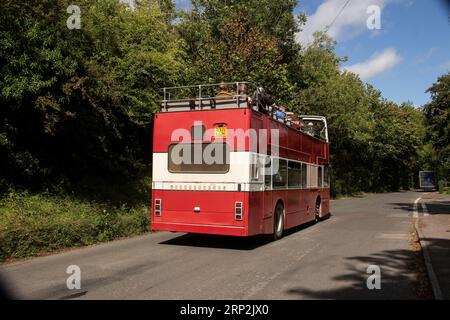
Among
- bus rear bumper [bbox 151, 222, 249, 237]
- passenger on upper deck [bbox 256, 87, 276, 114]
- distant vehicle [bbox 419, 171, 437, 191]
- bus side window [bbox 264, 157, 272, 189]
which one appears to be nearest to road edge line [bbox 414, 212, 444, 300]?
bus rear bumper [bbox 151, 222, 249, 237]

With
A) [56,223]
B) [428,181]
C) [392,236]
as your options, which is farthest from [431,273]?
[428,181]

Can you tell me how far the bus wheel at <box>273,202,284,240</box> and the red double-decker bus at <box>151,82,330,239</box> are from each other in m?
0.05

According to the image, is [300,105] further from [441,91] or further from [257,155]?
[257,155]

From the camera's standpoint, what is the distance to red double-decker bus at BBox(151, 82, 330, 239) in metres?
10.6

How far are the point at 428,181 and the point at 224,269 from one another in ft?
219

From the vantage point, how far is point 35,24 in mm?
11445

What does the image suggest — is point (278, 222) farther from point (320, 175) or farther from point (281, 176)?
point (320, 175)

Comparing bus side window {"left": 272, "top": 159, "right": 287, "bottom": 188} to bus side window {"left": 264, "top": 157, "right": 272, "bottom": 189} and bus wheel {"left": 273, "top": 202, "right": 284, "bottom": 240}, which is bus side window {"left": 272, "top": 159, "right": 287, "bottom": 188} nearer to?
bus side window {"left": 264, "top": 157, "right": 272, "bottom": 189}

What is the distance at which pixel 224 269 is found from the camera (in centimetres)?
862

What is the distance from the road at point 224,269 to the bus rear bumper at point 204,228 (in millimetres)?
462

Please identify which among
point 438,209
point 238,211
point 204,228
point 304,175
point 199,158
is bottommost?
point 438,209

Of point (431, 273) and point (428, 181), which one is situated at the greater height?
point (428, 181)

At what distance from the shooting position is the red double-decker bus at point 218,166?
10586mm
